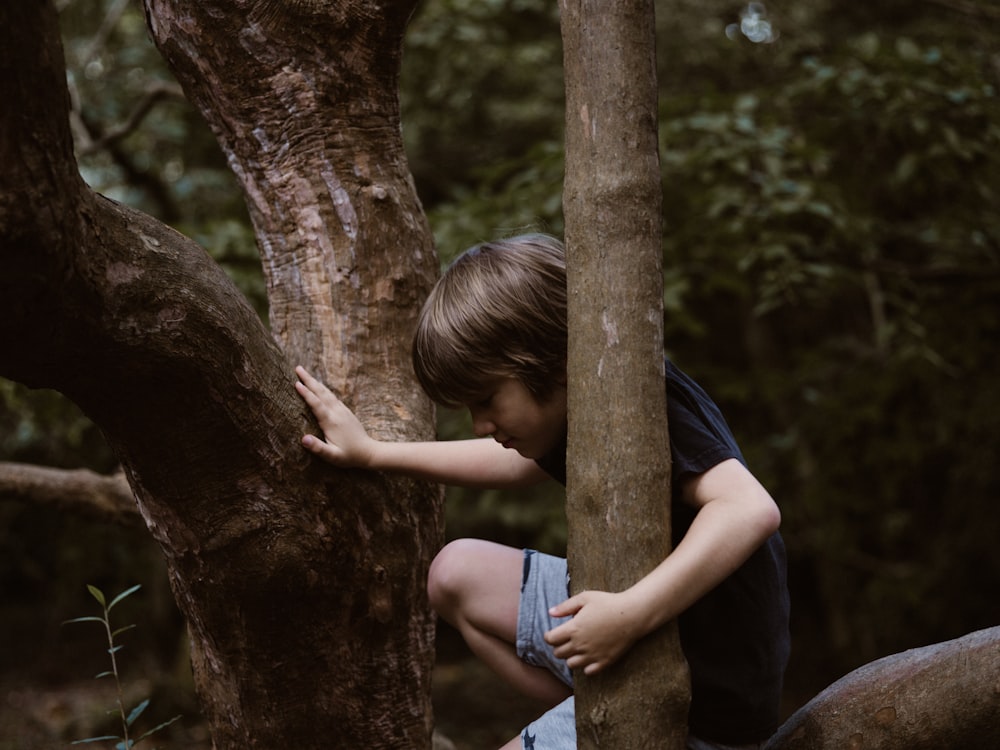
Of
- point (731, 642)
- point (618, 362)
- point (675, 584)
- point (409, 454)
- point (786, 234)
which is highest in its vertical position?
point (786, 234)

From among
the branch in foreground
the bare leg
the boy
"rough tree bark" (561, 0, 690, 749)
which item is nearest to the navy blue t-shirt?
the boy

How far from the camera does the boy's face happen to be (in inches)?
69.9

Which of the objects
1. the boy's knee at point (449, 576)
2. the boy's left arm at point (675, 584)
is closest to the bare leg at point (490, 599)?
the boy's knee at point (449, 576)

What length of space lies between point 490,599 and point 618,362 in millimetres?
814

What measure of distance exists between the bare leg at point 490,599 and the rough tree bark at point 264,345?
59 millimetres

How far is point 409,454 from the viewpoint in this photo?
1873 millimetres

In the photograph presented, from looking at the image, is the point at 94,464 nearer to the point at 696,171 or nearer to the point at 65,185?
the point at 696,171

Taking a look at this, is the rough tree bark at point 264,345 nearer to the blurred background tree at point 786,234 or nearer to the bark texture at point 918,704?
the bark texture at point 918,704

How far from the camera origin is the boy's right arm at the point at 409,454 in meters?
1.76

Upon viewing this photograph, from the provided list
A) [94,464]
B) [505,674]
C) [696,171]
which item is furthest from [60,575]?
[505,674]

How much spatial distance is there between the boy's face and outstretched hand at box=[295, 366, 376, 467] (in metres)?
0.22

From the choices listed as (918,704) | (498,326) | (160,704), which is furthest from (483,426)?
(160,704)

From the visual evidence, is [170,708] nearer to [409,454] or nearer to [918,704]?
[409,454]

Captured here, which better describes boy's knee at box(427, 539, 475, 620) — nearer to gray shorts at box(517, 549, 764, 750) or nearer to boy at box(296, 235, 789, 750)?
boy at box(296, 235, 789, 750)
